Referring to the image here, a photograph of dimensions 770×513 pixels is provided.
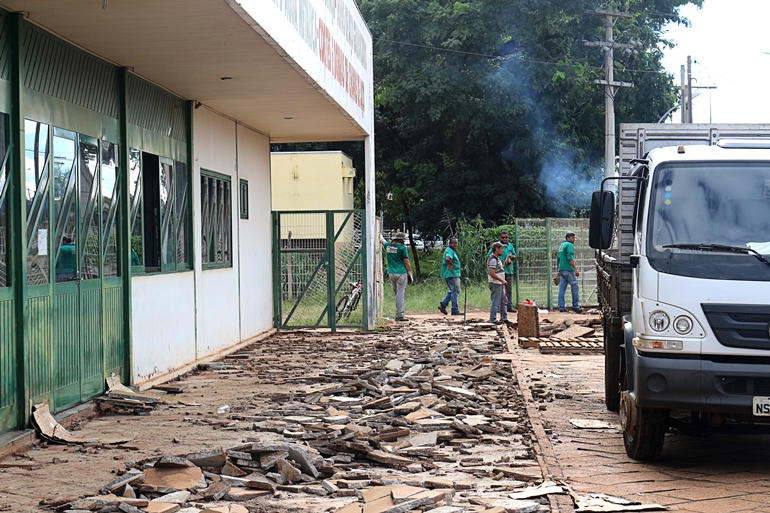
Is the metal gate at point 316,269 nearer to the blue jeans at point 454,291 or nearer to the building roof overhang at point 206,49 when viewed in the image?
the building roof overhang at point 206,49

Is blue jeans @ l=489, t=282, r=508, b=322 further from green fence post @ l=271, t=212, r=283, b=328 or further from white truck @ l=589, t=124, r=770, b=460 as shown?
white truck @ l=589, t=124, r=770, b=460

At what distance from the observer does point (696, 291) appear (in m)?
7.36

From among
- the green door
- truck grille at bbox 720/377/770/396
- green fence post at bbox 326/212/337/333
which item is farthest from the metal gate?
truck grille at bbox 720/377/770/396

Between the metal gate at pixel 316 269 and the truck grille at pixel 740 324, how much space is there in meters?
12.3

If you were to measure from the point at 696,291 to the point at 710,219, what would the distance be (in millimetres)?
802

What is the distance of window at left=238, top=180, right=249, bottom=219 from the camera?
1794 cm

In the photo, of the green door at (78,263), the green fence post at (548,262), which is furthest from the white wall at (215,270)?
the green fence post at (548,262)

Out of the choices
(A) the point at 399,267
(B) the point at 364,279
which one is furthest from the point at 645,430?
(A) the point at 399,267

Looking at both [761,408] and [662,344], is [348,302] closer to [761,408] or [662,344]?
[662,344]

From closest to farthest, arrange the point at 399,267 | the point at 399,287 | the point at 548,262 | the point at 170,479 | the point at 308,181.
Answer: the point at 170,479 < the point at 399,267 < the point at 399,287 < the point at 548,262 < the point at 308,181

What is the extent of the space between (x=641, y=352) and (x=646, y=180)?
5.35 ft

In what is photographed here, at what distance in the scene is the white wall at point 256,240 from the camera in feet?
58.7

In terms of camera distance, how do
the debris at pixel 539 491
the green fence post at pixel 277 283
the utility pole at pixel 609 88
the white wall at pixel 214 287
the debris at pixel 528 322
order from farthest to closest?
the utility pole at pixel 609 88 → the green fence post at pixel 277 283 → the debris at pixel 528 322 → the white wall at pixel 214 287 → the debris at pixel 539 491

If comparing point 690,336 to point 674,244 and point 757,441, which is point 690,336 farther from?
point 757,441
